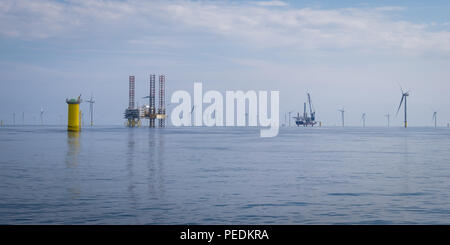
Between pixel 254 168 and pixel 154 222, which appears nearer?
pixel 154 222

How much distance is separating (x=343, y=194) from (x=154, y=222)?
7688 mm

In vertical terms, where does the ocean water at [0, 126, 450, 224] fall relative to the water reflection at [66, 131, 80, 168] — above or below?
below

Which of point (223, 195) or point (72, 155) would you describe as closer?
point (223, 195)

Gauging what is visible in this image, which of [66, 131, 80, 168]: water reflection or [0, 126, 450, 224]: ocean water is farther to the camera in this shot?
[66, 131, 80, 168]: water reflection

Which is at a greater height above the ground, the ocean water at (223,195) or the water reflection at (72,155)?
the water reflection at (72,155)

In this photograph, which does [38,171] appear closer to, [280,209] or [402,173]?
[280,209]

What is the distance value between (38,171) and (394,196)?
55.1ft

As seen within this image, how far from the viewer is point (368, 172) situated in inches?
1018

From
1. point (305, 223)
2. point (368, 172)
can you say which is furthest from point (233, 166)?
point (305, 223)

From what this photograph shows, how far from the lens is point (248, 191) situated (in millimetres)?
18391

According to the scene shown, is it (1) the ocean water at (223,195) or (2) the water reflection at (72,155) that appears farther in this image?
(2) the water reflection at (72,155)
